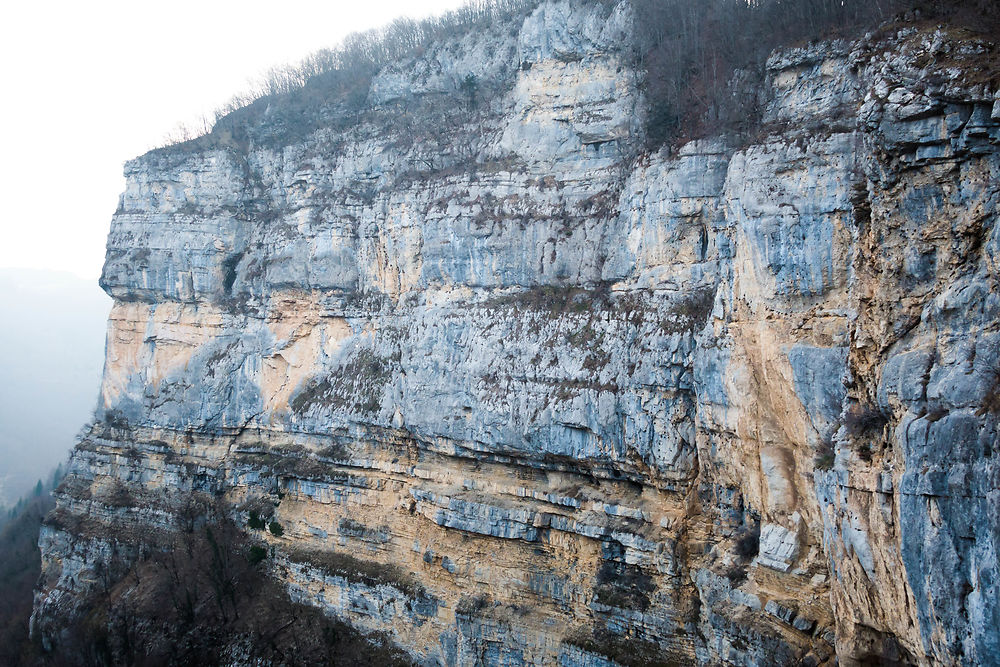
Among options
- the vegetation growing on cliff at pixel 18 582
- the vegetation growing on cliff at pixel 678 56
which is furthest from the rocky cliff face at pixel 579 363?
the vegetation growing on cliff at pixel 18 582

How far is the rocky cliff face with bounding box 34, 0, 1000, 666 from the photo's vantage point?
11.0m

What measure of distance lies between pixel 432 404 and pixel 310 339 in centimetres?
914

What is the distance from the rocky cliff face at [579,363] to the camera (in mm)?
11016

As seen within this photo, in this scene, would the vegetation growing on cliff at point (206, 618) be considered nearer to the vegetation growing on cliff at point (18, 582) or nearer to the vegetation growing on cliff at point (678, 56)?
the vegetation growing on cliff at point (18, 582)

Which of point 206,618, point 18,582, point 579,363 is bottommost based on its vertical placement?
point 18,582

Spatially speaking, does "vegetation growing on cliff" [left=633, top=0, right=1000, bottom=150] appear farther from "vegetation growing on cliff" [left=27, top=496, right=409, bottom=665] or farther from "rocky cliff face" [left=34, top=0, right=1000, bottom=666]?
"vegetation growing on cliff" [left=27, top=496, right=409, bottom=665]

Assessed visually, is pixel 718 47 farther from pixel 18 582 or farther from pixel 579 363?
pixel 18 582

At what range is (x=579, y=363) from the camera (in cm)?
2294

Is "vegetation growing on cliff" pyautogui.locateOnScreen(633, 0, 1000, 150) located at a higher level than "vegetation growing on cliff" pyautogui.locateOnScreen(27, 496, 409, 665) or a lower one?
higher

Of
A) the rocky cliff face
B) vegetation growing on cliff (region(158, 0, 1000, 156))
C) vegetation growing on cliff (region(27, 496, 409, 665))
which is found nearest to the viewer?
the rocky cliff face

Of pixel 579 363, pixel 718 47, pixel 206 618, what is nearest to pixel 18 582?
pixel 206 618

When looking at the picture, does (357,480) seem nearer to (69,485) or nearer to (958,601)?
(69,485)

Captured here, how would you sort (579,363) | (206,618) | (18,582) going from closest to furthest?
1. (579,363)
2. (206,618)
3. (18,582)

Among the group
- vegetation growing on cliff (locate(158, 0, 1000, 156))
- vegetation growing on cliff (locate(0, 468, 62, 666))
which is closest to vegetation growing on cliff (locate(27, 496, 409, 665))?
vegetation growing on cliff (locate(0, 468, 62, 666))
